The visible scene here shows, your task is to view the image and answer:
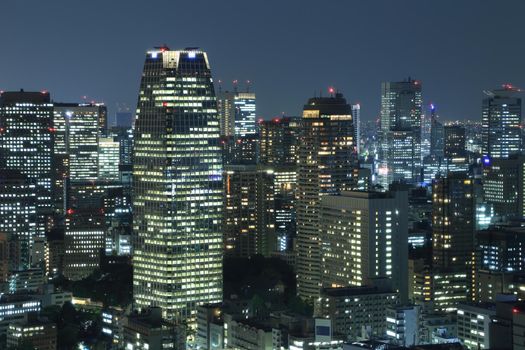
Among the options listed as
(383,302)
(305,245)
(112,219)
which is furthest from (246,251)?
(383,302)

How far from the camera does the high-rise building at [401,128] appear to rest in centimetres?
8669

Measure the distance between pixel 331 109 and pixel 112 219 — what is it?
45.7ft

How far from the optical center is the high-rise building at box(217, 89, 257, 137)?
8606 cm

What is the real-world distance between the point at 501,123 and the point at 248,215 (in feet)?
103

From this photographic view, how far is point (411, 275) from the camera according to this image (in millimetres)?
46344

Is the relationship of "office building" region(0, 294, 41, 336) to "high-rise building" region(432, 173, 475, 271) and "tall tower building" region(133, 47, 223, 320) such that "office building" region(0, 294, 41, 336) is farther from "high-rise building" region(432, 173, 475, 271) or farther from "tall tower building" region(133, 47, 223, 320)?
"high-rise building" region(432, 173, 475, 271)

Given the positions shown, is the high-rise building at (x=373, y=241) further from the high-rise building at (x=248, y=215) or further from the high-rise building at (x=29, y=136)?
the high-rise building at (x=29, y=136)

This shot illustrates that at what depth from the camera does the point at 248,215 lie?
2207 inches

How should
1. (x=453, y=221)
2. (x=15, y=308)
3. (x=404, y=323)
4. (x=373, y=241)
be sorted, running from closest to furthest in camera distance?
(x=404, y=323) < (x=15, y=308) < (x=373, y=241) < (x=453, y=221)

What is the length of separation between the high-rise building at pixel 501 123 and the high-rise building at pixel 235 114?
15.4 meters

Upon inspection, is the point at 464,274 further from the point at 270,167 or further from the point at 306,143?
the point at 270,167

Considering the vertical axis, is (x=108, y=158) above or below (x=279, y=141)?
below

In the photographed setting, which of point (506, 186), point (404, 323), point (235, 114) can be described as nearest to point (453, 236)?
point (404, 323)

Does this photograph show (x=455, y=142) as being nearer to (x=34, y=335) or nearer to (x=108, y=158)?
(x=108, y=158)
